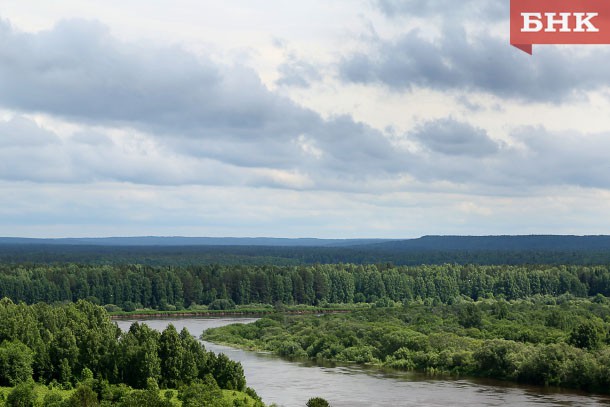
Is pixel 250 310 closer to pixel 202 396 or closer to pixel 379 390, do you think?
pixel 379 390

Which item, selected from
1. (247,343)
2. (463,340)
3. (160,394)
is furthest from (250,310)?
(160,394)

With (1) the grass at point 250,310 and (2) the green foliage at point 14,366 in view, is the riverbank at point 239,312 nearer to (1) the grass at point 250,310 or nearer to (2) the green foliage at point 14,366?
(1) the grass at point 250,310

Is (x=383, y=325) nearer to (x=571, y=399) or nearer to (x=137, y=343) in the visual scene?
(x=571, y=399)

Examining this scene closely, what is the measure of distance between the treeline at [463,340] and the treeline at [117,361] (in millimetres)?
32433

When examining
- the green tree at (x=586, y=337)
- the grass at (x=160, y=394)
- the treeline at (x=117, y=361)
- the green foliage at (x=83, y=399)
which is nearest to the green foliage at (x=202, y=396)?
the grass at (x=160, y=394)

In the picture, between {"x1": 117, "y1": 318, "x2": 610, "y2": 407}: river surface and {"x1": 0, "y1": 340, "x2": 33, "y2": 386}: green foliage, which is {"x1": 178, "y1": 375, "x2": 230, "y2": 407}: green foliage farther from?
{"x1": 0, "y1": 340, "x2": 33, "y2": 386}: green foliage

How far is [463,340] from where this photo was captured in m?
111

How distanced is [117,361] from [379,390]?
2568 cm

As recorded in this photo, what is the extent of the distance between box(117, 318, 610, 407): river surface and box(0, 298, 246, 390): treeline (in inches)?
247

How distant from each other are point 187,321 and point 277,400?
9063 cm

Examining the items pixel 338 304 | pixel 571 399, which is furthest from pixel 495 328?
pixel 338 304

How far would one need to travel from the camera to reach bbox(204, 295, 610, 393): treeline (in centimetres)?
9312

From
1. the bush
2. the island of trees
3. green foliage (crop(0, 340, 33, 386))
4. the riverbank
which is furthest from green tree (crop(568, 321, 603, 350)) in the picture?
the bush

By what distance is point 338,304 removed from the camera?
197 m
